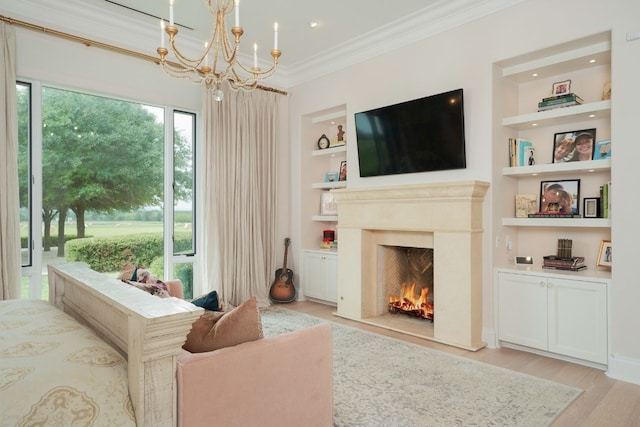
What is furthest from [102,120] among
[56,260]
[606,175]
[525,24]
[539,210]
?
[606,175]

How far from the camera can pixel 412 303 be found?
4.57 metres

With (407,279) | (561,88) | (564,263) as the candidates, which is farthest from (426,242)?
(561,88)

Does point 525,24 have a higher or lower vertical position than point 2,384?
higher

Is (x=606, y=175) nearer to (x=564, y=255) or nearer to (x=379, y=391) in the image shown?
(x=564, y=255)

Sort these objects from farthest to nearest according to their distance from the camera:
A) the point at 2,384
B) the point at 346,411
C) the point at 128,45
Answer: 1. the point at 128,45
2. the point at 346,411
3. the point at 2,384

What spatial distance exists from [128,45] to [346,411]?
4090mm

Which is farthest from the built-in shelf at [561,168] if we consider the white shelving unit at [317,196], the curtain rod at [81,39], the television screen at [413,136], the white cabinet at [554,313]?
the curtain rod at [81,39]

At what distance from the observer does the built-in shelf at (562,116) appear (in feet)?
10.5

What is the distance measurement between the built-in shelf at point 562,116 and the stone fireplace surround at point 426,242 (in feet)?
2.19

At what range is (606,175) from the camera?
11.3 feet

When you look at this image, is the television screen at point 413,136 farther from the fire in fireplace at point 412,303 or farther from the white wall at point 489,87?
the fire in fireplace at point 412,303

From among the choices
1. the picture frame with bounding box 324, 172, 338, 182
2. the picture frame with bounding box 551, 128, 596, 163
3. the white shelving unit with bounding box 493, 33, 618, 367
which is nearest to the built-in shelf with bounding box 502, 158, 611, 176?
the white shelving unit with bounding box 493, 33, 618, 367

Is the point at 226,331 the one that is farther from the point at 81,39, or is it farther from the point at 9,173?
the point at 81,39

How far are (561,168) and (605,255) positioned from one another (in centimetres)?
80
